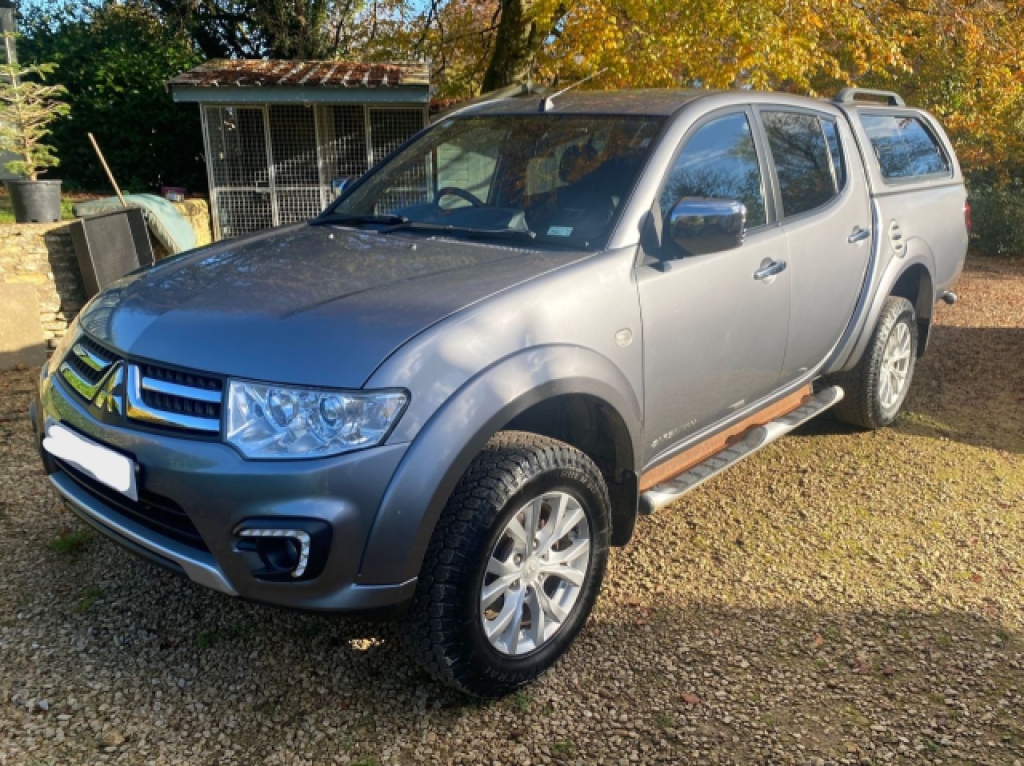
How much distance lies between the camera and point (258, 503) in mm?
2184

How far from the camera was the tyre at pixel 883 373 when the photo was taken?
4652 millimetres

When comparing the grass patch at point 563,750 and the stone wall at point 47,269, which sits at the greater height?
the stone wall at point 47,269

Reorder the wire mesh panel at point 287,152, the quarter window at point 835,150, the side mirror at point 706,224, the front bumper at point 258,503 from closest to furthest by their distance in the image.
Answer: the front bumper at point 258,503, the side mirror at point 706,224, the quarter window at point 835,150, the wire mesh panel at point 287,152

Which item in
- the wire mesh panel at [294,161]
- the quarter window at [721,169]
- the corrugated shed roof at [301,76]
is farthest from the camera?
the wire mesh panel at [294,161]

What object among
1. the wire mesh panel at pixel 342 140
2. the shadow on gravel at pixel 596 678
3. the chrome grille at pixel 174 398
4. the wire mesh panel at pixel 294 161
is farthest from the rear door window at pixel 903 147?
the wire mesh panel at pixel 294 161

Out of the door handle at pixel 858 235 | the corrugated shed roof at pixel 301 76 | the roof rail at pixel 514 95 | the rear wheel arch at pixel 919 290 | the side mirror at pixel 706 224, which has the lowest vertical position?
the rear wheel arch at pixel 919 290

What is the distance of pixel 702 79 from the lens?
10.0 m

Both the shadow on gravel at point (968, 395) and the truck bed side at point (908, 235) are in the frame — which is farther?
the shadow on gravel at point (968, 395)

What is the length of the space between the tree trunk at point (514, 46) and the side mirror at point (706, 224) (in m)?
8.58

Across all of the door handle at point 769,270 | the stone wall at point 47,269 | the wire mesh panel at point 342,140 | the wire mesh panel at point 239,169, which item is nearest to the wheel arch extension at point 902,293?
the door handle at point 769,270

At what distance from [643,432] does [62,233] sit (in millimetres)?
6052

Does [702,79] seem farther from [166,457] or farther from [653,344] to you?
[166,457]

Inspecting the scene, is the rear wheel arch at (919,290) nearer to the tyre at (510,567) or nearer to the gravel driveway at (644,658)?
the gravel driveway at (644,658)

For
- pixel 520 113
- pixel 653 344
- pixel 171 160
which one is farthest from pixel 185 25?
pixel 653 344
